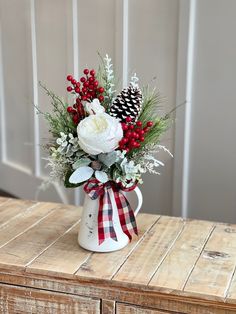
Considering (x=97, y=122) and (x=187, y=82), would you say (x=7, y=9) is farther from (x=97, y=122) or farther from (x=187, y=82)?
(x=97, y=122)

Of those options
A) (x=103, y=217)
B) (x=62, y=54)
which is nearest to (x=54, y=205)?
(x=103, y=217)

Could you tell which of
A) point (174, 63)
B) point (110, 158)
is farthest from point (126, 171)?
point (174, 63)

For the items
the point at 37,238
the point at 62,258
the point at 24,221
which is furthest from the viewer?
the point at 24,221

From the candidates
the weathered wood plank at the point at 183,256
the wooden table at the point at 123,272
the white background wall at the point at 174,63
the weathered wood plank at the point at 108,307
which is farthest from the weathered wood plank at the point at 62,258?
the white background wall at the point at 174,63

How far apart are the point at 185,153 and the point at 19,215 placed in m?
0.64

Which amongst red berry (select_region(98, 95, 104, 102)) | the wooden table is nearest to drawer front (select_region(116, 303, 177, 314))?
the wooden table

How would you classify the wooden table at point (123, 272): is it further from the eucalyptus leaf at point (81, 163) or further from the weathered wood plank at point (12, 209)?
the eucalyptus leaf at point (81, 163)

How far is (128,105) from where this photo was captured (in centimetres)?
124

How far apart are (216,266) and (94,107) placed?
481mm

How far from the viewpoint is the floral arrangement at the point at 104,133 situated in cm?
120

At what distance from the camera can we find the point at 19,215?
1579mm

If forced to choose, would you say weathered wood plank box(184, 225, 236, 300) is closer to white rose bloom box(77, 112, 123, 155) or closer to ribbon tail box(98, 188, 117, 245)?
ribbon tail box(98, 188, 117, 245)

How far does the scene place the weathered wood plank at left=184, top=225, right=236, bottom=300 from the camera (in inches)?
44.8

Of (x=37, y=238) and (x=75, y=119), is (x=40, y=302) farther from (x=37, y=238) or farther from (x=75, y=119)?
(x=75, y=119)
